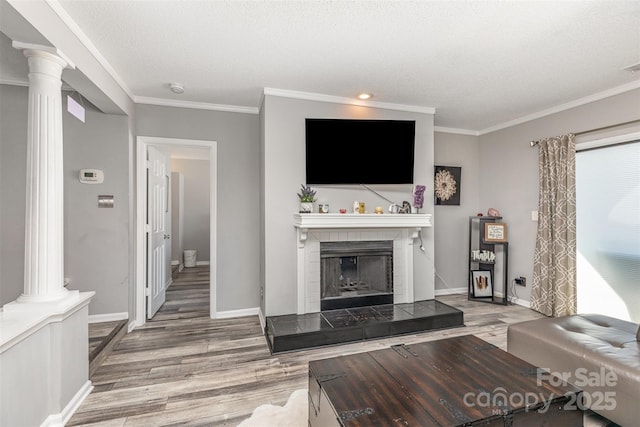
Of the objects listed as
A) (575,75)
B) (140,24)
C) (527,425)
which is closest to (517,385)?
(527,425)

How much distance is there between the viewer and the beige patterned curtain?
11.5ft

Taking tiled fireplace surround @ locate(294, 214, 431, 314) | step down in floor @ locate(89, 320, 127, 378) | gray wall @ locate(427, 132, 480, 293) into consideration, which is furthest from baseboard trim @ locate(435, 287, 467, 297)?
step down in floor @ locate(89, 320, 127, 378)

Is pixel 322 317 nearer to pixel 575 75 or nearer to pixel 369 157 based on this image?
pixel 369 157

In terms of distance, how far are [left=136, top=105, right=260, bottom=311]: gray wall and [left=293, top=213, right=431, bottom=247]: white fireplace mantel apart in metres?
0.84

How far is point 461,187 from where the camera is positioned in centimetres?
482

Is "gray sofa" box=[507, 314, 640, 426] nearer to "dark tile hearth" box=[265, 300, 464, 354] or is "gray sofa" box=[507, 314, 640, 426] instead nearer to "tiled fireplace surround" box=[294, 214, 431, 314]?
"dark tile hearth" box=[265, 300, 464, 354]

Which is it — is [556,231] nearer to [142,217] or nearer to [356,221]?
[356,221]

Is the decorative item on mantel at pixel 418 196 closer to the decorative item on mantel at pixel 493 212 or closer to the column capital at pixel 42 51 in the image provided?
the decorative item on mantel at pixel 493 212

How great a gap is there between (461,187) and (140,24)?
460 cm

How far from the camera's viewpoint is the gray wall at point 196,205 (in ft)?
23.8

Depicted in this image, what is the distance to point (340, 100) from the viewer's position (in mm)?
3521

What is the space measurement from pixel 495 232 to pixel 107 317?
5058 millimetres

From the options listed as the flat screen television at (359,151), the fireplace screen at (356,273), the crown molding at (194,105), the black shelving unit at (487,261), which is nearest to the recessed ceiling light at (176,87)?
the crown molding at (194,105)

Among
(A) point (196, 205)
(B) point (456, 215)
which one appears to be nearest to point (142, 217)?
(A) point (196, 205)
